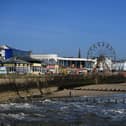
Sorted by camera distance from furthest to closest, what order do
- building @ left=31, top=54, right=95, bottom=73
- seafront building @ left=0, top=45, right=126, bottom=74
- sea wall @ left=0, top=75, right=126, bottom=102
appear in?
building @ left=31, top=54, right=95, bottom=73
seafront building @ left=0, top=45, right=126, bottom=74
sea wall @ left=0, top=75, right=126, bottom=102

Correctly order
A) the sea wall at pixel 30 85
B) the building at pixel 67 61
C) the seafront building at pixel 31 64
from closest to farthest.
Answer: the sea wall at pixel 30 85 → the seafront building at pixel 31 64 → the building at pixel 67 61

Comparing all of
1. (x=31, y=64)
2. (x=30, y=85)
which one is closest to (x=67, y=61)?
(x=31, y=64)

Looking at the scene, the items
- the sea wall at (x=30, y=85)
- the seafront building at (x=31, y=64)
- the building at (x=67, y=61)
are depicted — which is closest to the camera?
the sea wall at (x=30, y=85)

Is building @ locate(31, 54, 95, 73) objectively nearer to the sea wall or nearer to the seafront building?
the seafront building

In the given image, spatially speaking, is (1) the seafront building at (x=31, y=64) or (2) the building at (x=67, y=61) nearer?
(1) the seafront building at (x=31, y=64)

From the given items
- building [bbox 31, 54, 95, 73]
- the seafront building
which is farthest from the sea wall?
building [bbox 31, 54, 95, 73]

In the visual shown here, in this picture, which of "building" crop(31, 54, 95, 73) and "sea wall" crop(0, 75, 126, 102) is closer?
"sea wall" crop(0, 75, 126, 102)

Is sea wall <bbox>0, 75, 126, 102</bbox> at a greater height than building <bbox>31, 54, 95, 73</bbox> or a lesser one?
lesser

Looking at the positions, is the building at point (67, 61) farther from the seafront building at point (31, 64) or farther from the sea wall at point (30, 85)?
the sea wall at point (30, 85)

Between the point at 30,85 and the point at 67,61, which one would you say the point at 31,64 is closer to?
the point at 30,85

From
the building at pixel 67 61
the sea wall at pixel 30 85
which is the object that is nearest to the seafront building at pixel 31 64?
the building at pixel 67 61

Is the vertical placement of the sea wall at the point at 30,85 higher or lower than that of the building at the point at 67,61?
lower

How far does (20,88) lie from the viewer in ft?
152

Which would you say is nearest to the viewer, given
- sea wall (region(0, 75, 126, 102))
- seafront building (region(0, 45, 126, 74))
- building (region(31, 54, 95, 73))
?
sea wall (region(0, 75, 126, 102))
